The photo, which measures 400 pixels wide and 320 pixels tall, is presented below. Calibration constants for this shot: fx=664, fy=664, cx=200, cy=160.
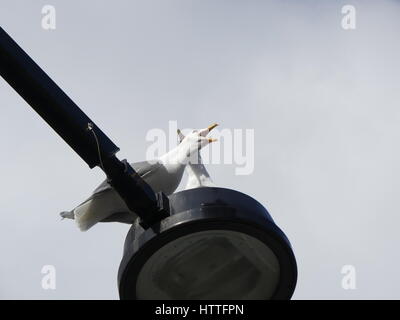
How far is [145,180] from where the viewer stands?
4410mm

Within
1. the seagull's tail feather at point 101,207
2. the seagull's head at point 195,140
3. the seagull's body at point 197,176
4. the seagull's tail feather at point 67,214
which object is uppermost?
the seagull's head at point 195,140

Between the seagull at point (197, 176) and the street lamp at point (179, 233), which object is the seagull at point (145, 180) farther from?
the street lamp at point (179, 233)

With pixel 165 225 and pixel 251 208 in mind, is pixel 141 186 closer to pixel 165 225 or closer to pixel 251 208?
pixel 165 225

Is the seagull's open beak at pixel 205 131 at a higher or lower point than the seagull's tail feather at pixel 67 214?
higher

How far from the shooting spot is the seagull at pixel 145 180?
4.30 metres

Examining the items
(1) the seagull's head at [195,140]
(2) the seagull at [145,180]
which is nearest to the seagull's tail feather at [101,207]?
(2) the seagull at [145,180]

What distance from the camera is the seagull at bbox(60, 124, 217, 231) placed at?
14.1 feet

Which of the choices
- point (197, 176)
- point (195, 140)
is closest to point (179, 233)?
point (197, 176)

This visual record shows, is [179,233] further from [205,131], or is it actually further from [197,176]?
[205,131]

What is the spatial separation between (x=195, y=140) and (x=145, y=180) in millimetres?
722

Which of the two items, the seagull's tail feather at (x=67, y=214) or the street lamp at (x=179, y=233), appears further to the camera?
the seagull's tail feather at (x=67, y=214)

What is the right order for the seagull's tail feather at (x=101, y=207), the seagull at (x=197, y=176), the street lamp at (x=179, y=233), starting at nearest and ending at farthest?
the street lamp at (x=179, y=233) → the seagull at (x=197, y=176) → the seagull's tail feather at (x=101, y=207)

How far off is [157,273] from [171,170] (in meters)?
2.22

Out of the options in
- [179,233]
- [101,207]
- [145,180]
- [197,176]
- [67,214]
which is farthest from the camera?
[67,214]
